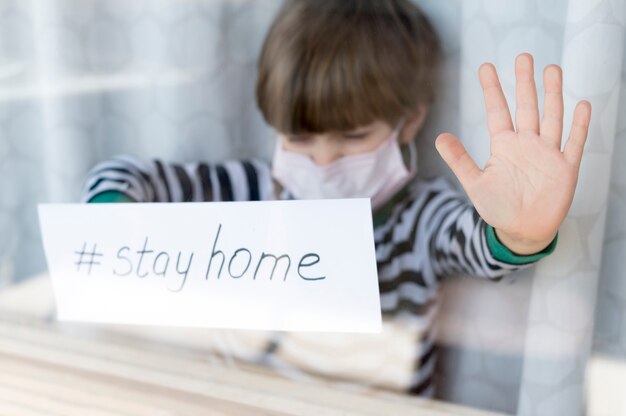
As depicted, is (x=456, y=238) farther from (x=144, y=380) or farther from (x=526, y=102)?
(x=144, y=380)

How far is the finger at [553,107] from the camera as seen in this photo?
1.62 feet

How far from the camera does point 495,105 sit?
0.52 meters

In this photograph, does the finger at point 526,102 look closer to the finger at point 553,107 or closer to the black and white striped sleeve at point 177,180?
the finger at point 553,107

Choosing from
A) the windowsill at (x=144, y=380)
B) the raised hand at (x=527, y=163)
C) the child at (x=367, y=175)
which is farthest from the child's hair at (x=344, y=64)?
the windowsill at (x=144, y=380)

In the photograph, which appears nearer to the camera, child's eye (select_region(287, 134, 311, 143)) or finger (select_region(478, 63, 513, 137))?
finger (select_region(478, 63, 513, 137))

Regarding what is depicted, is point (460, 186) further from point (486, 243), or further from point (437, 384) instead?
point (437, 384)

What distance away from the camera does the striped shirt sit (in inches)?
24.1

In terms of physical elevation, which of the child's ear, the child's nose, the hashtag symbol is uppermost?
the child's ear

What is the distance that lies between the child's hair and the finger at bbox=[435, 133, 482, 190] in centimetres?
9

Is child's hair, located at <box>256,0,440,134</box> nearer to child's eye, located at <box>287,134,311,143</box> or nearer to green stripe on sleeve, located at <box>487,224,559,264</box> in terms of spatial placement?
child's eye, located at <box>287,134,311,143</box>

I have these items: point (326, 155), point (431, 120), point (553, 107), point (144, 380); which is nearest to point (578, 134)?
point (553, 107)

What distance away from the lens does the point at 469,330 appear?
2.01 ft

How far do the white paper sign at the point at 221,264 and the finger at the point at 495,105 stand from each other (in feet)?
0.36

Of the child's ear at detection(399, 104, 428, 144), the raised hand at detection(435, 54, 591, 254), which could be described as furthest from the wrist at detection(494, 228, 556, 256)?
the child's ear at detection(399, 104, 428, 144)
